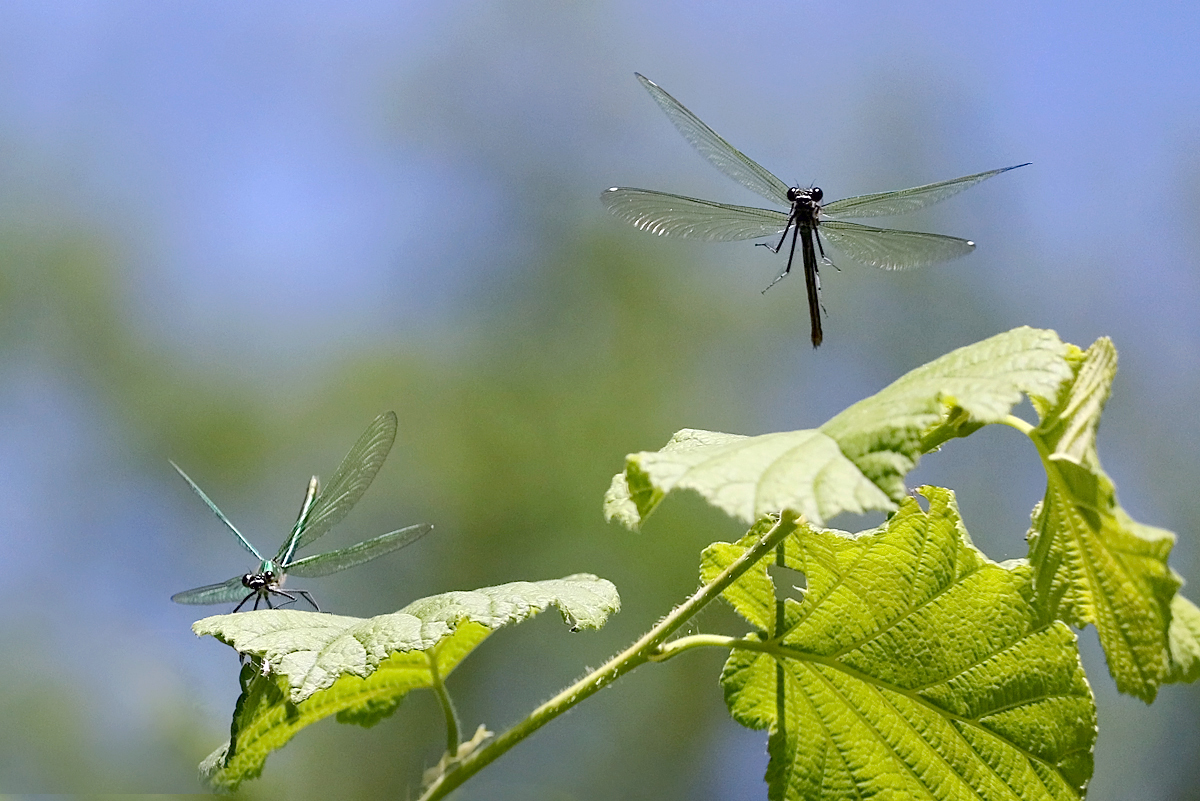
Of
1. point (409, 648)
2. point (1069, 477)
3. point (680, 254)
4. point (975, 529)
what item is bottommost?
point (409, 648)

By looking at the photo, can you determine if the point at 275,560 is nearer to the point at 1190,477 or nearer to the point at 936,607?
the point at 936,607

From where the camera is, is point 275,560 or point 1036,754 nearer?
point 1036,754

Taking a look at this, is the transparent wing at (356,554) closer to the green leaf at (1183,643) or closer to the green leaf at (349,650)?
the green leaf at (349,650)

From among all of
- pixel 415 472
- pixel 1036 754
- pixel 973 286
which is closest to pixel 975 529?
pixel 973 286

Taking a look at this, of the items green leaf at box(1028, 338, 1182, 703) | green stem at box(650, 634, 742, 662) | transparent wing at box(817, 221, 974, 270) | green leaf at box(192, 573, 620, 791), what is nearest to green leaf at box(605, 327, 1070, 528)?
green leaf at box(1028, 338, 1182, 703)

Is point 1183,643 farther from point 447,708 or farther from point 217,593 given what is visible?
point 217,593

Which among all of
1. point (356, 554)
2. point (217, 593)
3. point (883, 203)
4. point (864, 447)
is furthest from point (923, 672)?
point (883, 203)

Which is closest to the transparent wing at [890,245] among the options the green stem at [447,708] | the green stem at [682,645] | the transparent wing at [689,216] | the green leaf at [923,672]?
the transparent wing at [689,216]

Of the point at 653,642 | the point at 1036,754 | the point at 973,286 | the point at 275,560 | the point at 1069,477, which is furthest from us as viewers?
the point at 973,286
